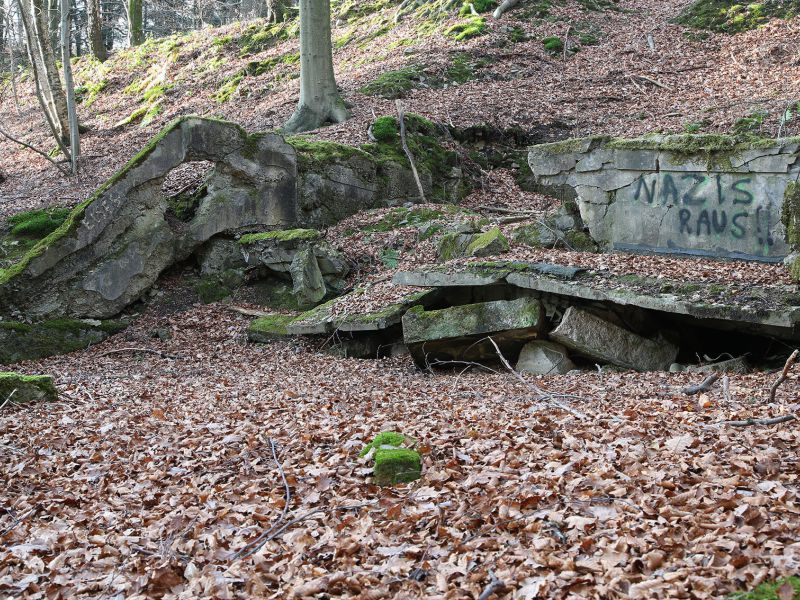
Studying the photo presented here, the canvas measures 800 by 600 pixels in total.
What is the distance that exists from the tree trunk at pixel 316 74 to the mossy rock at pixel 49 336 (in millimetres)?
6770

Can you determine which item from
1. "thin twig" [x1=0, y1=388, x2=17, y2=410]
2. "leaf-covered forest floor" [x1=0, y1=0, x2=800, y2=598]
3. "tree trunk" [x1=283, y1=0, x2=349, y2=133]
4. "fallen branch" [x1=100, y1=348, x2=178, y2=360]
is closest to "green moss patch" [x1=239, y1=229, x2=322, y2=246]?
"leaf-covered forest floor" [x1=0, y1=0, x2=800, y2=598]

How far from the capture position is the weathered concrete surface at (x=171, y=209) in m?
12.2

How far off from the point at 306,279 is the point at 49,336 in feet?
14.1

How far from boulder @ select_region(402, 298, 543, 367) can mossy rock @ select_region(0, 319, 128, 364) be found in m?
5.83

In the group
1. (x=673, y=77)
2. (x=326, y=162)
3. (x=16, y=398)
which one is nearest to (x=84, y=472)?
(x=16, y=398)

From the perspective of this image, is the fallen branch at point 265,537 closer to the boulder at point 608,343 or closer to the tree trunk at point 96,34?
the boulder at point 608,343

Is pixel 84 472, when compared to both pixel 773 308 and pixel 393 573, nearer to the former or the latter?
pixel 393 573

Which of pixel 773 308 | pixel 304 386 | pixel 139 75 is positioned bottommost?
pixel 304 386

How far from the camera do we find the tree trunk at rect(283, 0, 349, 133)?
54.7 feet

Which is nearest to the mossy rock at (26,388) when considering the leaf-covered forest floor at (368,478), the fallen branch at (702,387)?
the leaf-covered forest floor at (368,478)

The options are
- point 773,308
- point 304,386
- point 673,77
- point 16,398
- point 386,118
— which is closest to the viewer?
point 773,308

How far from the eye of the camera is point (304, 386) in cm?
888

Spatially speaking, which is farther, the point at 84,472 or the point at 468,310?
the point at 468,310

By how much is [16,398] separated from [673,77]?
53.5 ft
